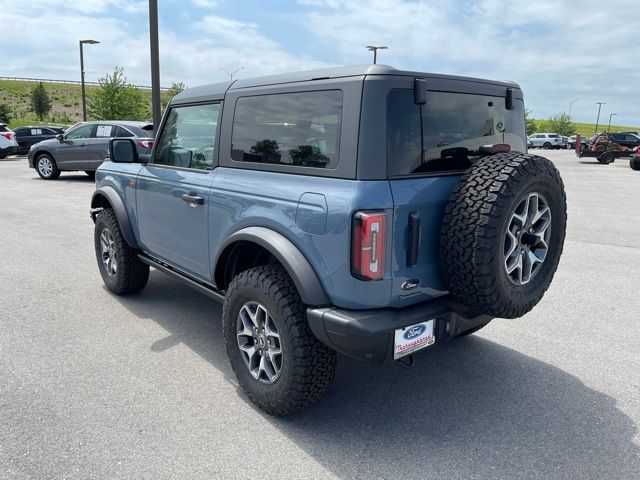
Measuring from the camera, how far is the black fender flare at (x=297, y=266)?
8.55 feet

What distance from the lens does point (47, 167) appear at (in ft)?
49.5

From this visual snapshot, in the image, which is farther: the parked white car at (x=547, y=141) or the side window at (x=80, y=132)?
the parked white car at (x=547, y=141)

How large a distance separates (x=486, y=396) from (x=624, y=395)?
0.91 m

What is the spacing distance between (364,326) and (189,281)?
1.90 meters

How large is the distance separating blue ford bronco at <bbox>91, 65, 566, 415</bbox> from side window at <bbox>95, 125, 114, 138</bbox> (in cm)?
1190

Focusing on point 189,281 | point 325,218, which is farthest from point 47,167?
point 325,218

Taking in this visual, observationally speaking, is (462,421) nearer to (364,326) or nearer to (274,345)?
(364,326)

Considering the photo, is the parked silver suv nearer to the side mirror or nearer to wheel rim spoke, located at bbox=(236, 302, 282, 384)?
the side mirror

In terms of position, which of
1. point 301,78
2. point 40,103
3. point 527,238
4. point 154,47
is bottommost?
point 527,238

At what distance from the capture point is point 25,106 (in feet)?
278

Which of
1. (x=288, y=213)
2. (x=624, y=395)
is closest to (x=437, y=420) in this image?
(x=624, y=395)

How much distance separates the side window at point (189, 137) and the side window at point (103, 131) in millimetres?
10913

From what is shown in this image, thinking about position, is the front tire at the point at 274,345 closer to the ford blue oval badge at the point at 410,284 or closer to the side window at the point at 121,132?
the ford blue oval badge at the point at 410,284

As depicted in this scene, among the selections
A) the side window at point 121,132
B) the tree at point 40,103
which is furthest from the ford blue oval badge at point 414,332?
the tree at point 40,103
